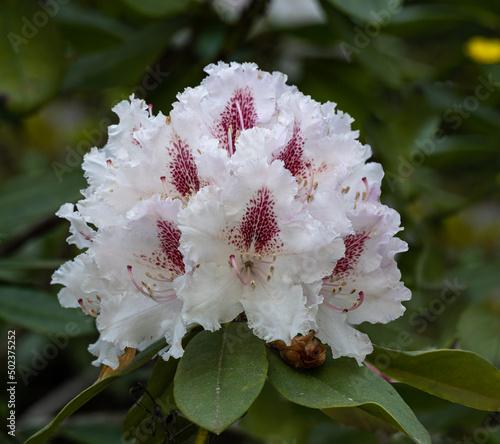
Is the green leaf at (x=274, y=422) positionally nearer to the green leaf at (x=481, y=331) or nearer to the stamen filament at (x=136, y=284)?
the green leaf at (x=481, y=331)

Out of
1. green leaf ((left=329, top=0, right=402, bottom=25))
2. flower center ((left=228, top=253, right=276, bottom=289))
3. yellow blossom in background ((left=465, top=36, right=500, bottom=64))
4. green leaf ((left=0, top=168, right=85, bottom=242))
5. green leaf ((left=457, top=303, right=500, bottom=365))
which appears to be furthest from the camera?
yellow blossom in background ((left=465, top=36, right=500, bottom=64))

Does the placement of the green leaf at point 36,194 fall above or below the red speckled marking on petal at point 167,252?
below

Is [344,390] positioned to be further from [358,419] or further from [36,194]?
[36,194]

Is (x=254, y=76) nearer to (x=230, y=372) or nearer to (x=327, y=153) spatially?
(x=327, y=153)

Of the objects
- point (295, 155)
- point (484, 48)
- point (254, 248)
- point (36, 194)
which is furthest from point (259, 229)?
point (484, 48)

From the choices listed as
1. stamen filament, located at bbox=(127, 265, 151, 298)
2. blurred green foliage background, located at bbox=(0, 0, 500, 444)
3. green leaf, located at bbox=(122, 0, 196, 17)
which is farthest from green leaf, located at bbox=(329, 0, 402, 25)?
stamen filament, located at bbox=(127, 265, 151, 298)

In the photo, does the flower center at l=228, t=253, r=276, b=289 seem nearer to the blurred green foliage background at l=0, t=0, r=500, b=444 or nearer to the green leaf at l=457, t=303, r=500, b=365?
the blurred green foliage background at l=0, t=0, r=500, b=444

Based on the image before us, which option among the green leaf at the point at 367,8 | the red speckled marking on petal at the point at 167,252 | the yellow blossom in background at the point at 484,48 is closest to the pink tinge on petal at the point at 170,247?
the red speckled marking on petal at the point at 167,252
